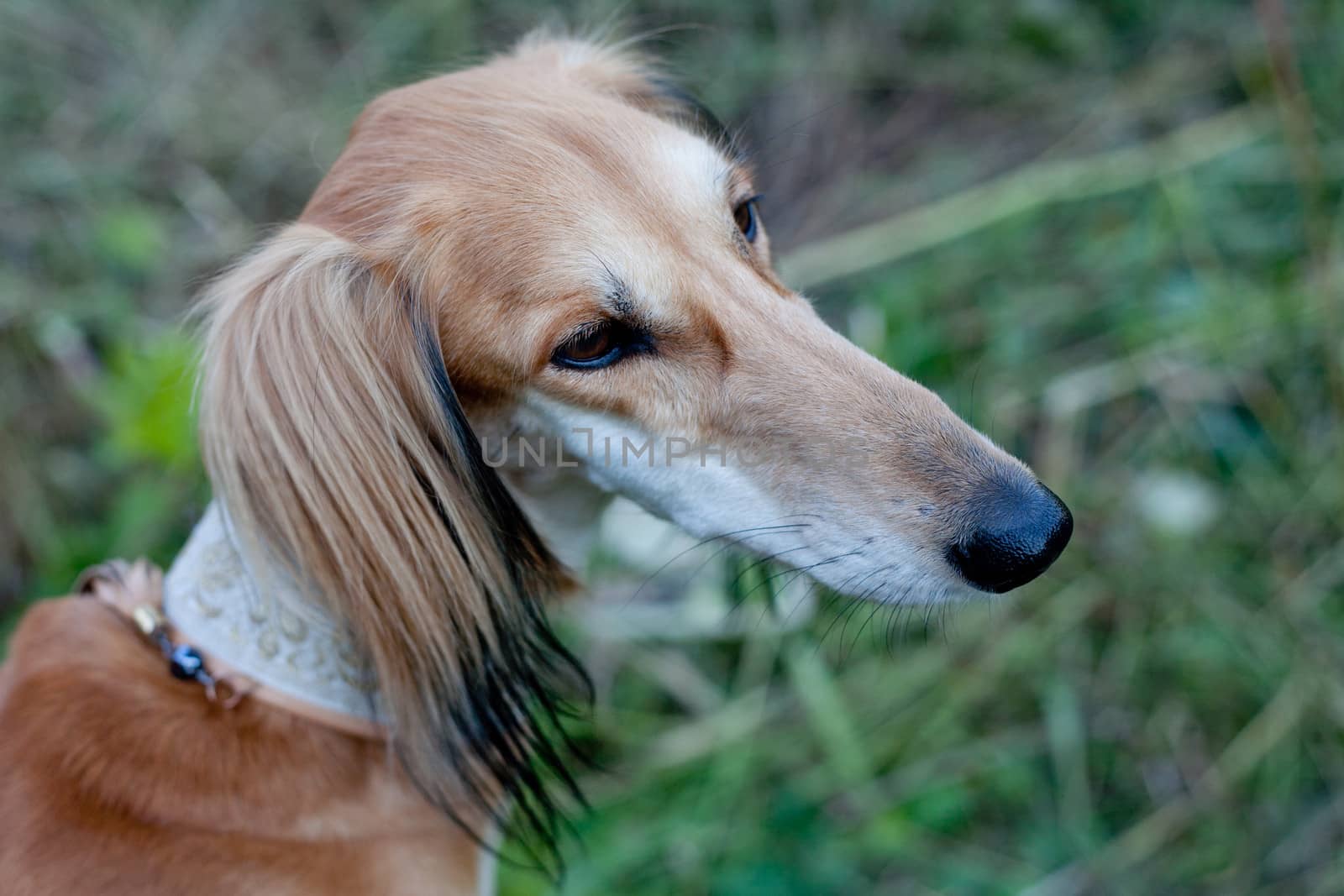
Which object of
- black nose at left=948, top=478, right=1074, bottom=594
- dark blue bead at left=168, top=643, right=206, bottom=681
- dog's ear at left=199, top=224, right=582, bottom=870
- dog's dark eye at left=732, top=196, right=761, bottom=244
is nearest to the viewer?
black nose at left=948, top=478, right=1074, bottom=594

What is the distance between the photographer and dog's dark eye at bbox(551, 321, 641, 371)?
1.83 meters

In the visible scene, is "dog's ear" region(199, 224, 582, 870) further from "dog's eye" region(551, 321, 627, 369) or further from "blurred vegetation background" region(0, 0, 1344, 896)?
"blurred vegetation background" region(0, 0, 1344, 896)

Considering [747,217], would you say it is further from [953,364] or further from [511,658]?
[953,364]

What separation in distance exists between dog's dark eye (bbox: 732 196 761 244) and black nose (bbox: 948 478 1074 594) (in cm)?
79

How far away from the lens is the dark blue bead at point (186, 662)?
1914mm

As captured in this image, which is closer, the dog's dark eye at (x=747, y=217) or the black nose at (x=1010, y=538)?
the black nose at (x=1010, y=538)

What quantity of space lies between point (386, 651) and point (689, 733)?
1.59 meters

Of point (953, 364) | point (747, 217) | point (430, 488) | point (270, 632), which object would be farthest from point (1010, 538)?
point (953, 364)

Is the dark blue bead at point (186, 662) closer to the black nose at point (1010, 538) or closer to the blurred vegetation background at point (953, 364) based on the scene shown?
the blurred vegetation background at point (953, 364)

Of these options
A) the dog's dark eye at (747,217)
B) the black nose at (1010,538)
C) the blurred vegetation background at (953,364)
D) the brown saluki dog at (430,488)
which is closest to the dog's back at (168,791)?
the brown saluki dog at (430,488)

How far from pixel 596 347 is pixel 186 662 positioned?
3.28ft

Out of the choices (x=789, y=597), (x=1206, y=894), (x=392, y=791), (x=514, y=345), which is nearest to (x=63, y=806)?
(x=392, y=791)

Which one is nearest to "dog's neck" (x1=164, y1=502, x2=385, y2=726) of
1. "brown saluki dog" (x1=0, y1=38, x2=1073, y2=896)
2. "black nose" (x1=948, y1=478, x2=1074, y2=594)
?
"brown saluki dog" (x1=0, y1=38, x2=1073, y2=896)

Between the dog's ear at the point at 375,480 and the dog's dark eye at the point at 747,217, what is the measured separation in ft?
2.28
